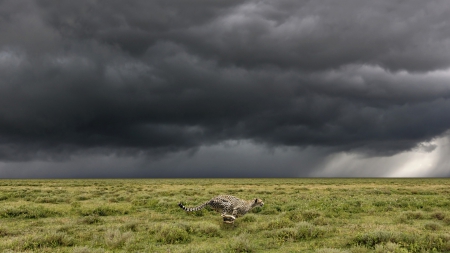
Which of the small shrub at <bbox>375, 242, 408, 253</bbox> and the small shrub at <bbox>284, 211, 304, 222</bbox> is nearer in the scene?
the small shrub at <bbox>375, 242, 408, 253</bbox>

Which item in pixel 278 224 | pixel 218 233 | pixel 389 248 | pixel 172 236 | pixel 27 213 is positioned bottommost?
pixel 27 213

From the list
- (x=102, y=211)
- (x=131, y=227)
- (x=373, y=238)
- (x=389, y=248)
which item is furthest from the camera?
(x=102, y=211)

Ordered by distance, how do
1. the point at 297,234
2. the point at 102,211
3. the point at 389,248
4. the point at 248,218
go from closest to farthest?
the point at 389,248
the point at 297,234
the point at 248,218
the point at 102,211

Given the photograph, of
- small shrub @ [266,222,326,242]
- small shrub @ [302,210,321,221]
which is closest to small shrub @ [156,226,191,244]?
small shrub @ [266,222,326,242]

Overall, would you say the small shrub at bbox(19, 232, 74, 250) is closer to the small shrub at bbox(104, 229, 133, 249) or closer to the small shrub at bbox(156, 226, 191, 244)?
the small shrub at bbox(104, 229, 133, 249)

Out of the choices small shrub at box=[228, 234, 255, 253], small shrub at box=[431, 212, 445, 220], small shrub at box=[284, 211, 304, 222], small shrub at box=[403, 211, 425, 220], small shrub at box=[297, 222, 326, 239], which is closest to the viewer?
small shrub at box=[228, 234, 255, 253]

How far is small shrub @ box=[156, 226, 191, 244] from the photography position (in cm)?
1124

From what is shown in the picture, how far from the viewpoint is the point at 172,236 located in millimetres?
11453

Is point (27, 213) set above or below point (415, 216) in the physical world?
below

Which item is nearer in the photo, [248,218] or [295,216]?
[248,218]

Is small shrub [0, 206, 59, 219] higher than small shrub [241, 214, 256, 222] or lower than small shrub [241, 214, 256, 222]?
lower

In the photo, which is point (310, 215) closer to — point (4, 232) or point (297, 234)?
point (297, 234)

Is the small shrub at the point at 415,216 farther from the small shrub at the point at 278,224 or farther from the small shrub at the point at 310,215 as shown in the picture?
the small shrub at the point at 278,224

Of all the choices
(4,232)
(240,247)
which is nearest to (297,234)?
(240,247)
